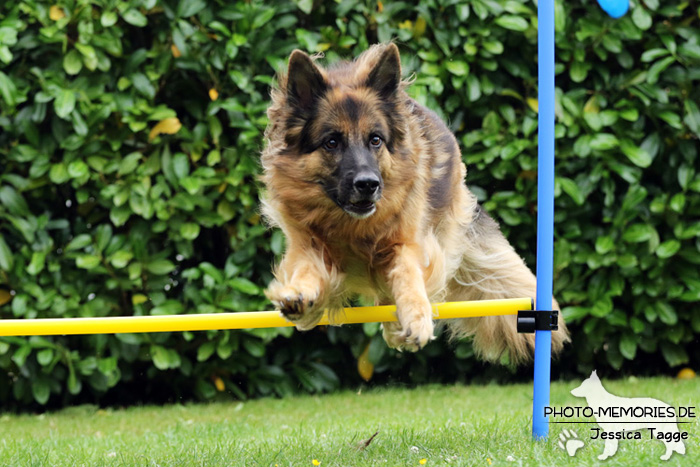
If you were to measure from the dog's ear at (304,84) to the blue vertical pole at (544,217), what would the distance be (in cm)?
99

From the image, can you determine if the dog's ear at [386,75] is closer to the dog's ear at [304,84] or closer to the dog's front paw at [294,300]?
the dog's ear at [304,84]

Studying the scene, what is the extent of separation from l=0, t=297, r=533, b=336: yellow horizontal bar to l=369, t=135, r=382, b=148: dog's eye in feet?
2.44

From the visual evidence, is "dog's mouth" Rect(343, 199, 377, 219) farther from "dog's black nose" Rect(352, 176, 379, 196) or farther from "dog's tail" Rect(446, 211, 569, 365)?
"dog's tail" Rect(446, 211, 569, 365)

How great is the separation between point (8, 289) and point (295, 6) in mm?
2691

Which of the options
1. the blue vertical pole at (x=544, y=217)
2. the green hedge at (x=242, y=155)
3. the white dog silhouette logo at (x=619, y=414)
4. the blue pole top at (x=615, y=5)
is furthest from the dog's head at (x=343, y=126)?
the green hedge at (x=242, y=155)

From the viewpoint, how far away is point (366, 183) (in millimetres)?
3402

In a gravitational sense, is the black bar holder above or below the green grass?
above

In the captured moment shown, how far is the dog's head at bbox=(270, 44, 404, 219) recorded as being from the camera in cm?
350

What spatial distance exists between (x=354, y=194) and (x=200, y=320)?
0.84 metres

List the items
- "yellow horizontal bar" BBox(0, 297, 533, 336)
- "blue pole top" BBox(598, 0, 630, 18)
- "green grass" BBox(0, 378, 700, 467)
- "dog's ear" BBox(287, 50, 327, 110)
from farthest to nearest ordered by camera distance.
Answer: "dog's ear" BBox(287, 50, 327, 110) < "blue pole top" BBox(598, 0, 630, 18) < "green grass" BBox(0, 378, 700, 467) < "yellow horizontal bar" BBox(0, 297, 533, 336)

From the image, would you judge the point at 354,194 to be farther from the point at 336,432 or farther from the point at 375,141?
the point at 336,432

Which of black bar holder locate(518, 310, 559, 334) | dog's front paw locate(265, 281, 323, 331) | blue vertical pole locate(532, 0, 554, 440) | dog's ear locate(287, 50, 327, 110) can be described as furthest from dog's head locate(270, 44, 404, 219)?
black bar holder locate(518, 310, 559, 334)

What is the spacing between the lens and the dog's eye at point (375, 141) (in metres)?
3.60

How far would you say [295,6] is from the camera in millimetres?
5441
